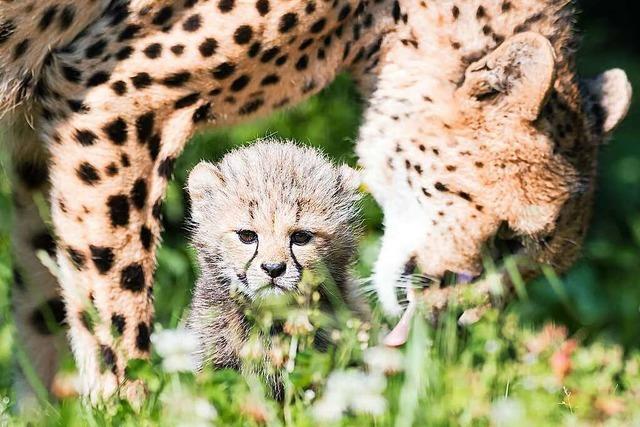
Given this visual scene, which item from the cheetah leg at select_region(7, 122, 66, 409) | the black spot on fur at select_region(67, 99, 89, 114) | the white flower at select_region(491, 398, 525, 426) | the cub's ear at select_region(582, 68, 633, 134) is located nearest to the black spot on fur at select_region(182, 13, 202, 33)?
the black spot on fur at select_region(67, 99, 89, 114)

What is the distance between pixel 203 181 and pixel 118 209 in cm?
34

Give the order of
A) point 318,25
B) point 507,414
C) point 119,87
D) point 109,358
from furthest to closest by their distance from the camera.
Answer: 1. point 318,25
2. point 109,358
3. point 119,87
4. point 507,414

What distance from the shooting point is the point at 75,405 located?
3.09m

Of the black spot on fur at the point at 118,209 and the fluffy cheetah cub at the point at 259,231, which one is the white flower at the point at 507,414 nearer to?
the fluffy cheetah cub at the point at 259,231

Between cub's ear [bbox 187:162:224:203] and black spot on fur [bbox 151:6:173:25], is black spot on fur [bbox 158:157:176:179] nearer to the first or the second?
cub's ear [bbox 187:162:224:203]

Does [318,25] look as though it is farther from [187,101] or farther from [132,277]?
[132,277]

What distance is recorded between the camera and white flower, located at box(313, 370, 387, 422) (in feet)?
8.87

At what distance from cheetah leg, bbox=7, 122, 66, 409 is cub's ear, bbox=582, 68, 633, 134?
178 centimetres

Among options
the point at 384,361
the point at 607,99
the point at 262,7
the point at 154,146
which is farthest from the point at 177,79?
the point at 607,99

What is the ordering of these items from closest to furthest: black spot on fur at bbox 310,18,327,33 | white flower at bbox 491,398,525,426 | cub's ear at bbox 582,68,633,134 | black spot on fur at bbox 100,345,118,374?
white flower at bbox 491,398,525,426 < black spot on fur at bbox 100,345,118,374 < black spot on fur at bbox 310,18,327,33 < cub's ear at bbox 582,68,633,134

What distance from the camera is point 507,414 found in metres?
2.67

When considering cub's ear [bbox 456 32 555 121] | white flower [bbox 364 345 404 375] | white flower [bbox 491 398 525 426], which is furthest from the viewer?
cub's ear [bbox 456 32 555 121]

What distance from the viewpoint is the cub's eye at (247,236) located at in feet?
11.5

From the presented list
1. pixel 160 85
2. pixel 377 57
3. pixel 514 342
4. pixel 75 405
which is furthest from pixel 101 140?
pixel 514 342
